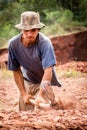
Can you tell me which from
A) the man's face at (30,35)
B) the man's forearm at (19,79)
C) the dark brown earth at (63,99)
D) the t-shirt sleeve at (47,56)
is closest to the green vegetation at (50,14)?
the dark brown earth at (63,99)

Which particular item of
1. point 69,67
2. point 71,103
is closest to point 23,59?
point 71,103

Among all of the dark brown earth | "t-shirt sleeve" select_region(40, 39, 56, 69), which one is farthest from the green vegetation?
"t-shirt sleeve" select_region(40, 39, 56, 69)

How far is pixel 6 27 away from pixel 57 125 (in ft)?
55.5

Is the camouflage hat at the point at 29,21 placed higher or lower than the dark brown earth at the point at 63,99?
higher

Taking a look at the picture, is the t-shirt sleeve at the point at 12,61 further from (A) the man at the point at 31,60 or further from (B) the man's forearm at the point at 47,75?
(B) the man's forearm at the point at 47,75

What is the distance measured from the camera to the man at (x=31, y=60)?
593 cm

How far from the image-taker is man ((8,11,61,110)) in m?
5.93

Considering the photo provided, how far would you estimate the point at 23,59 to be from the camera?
252 inches

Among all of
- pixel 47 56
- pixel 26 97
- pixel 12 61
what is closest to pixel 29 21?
pixel 47 56

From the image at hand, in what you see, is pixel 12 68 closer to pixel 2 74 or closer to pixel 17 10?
pixel 2 74

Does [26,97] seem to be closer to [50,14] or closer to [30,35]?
[30,35]

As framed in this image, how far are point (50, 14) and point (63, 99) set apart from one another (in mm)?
15247

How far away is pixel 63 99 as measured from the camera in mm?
6074

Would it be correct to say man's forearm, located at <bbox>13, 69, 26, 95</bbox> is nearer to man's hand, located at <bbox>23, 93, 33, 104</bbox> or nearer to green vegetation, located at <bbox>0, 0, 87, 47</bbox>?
man's hand, located at <bbox>23, 93, 33, 104</bbox>
